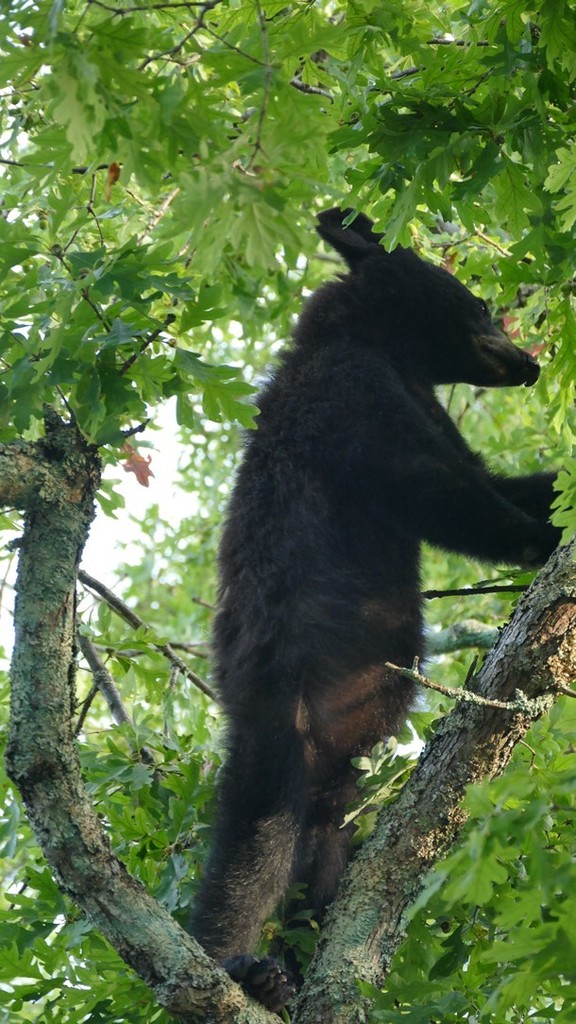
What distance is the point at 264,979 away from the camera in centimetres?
314

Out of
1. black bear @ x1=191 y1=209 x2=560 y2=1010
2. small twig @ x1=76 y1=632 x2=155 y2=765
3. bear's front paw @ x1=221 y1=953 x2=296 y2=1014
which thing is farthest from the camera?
small twig @ x1=76 y1=632 x2=155 y2=765

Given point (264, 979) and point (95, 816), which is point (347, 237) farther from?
point (264, 979)

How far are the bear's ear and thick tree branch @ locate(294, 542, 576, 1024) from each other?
2.43 meters

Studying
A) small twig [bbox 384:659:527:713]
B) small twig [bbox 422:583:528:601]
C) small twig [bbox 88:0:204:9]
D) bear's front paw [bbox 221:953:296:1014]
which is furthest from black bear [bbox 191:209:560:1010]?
small twig [bbox 88:0:204:9]

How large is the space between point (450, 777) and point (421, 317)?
2607 mm

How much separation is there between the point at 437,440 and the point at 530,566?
0.59m

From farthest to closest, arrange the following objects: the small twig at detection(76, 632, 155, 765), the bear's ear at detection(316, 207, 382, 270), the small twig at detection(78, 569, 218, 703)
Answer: the bear's ear at detection(316, 207, 382, 270)
the small twig at detection(78, 569, 218, 703)
the small twig at detection(76, 632, 155, 765)

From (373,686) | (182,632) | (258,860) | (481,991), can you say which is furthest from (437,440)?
(182,632)

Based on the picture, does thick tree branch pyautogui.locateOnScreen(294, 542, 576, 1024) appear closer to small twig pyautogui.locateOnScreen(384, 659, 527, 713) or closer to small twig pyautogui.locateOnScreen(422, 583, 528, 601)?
small twig pyautogui.locateOnScreen(384, 659, 527, 713)

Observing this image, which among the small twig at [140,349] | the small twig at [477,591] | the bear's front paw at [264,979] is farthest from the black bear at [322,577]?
the small twig at [140,349]

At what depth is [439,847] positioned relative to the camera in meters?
3.06

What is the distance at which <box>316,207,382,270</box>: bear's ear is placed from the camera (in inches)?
199

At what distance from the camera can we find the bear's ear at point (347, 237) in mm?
5051

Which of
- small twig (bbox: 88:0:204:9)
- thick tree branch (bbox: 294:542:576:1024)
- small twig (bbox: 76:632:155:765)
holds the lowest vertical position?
thick tree branch (bbox: 294:542:576:1024)
